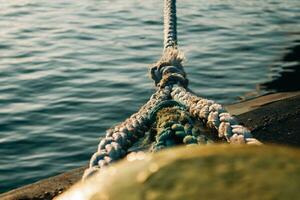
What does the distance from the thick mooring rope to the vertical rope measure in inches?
5.2

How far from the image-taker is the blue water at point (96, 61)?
3979mm

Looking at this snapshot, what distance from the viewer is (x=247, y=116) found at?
10.5ft

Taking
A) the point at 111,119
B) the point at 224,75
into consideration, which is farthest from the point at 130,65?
the point at 111,119

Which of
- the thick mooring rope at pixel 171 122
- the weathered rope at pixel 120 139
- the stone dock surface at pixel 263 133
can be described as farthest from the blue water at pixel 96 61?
the weathered rope at pixel 120 139

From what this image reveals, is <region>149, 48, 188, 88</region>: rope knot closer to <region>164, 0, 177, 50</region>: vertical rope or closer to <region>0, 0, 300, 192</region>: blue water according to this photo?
<region>164, 0, 177, 50</region>: vertical rope

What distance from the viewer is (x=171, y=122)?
2.00m

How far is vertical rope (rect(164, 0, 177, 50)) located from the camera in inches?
135

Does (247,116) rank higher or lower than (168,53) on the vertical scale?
lower

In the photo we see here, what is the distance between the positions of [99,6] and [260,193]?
321 inches

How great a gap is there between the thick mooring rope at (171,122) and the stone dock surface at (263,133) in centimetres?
36

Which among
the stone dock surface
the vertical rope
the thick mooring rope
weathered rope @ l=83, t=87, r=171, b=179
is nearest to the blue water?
the vertical rope

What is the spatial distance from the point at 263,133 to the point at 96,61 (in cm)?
341

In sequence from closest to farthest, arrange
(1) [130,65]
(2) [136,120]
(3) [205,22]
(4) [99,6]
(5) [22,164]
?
(2) [136,120] < (5) [22,164] < (1) [130,65] < (3) [205,22] < (4) [99,6]

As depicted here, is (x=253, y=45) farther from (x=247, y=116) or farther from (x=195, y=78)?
(x=247, y=116)
